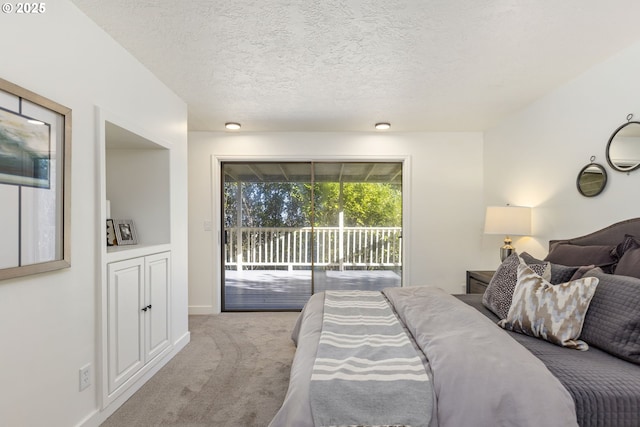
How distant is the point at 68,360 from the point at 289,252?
2.97 metres

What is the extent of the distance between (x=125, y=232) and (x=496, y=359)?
2.67 metres

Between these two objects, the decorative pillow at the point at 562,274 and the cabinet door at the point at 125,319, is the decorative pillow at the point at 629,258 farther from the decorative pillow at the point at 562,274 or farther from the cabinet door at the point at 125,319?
the cabinet door at the point at 125,319

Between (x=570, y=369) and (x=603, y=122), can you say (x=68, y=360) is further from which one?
(x=603, y=122)

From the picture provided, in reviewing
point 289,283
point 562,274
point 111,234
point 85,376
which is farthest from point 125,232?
point 562,274

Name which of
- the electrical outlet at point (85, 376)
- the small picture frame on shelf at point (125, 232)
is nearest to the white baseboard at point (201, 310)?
the small picture frame on shelf at point (125, 232)

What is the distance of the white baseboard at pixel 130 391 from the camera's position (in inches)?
74.0

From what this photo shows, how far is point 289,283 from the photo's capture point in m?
4.64

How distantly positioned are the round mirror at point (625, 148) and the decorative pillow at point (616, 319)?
97 centimetres

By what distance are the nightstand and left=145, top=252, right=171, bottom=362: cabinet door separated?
9.41 feet

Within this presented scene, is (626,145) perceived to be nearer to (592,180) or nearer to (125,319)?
(592,180)

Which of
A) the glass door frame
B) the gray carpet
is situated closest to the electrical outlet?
the gray carpet

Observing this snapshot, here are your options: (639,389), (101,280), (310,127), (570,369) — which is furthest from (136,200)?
(639,389)

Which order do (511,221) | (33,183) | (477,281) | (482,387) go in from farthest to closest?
(477,281) < (511,221) < (33,183) < (482,387)

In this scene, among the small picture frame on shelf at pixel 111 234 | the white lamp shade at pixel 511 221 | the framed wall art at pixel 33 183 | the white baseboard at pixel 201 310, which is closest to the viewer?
the framed wall art at pixel 33 183
